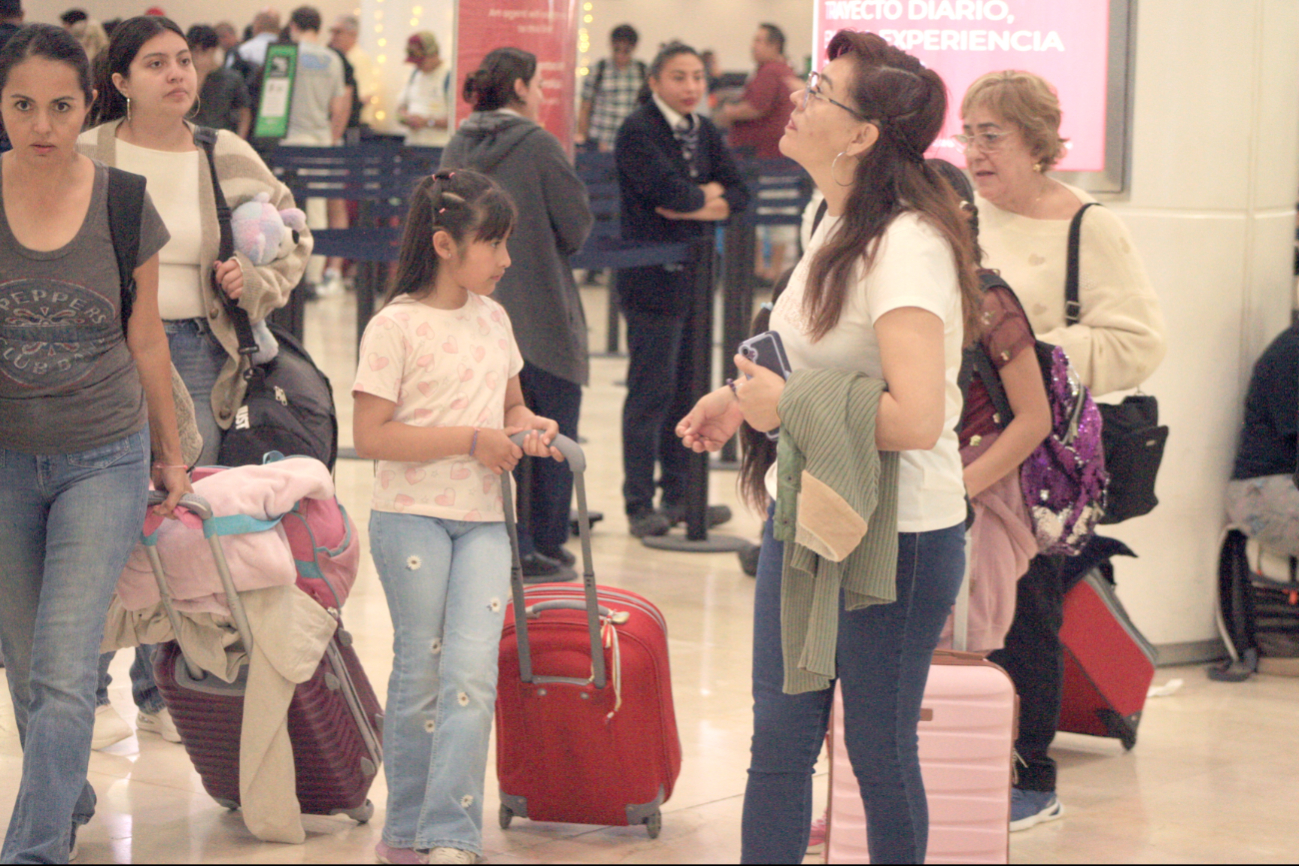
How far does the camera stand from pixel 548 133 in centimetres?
560

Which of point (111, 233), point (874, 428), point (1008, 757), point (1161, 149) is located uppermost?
point (1161, 149)

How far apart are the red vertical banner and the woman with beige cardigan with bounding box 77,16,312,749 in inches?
86.6

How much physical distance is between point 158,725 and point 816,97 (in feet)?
8.60

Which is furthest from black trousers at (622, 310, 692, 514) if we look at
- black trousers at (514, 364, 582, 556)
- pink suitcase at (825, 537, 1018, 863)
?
pink suitcase at (825, 537, 1018, 863)

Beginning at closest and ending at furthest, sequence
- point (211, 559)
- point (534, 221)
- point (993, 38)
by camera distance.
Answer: point (211, 559) < point (993, 38) < point (534, 221)

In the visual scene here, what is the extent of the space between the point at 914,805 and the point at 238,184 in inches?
93.3

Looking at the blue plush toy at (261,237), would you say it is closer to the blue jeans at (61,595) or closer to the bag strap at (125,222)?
the bag strap at (125,222)

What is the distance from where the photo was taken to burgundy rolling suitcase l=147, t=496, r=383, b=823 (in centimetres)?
333

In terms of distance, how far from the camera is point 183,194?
3.82 metres

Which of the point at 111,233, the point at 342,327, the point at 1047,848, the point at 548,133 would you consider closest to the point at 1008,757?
→ the point at 1047,848

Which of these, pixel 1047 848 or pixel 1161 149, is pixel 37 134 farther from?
pixel 1161 149

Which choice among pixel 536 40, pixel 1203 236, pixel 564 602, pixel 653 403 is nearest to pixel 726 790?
pixel 564 602

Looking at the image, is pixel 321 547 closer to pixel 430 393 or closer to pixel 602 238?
pixel 430 393

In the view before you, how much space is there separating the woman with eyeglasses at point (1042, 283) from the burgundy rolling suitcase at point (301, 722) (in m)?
1.52
